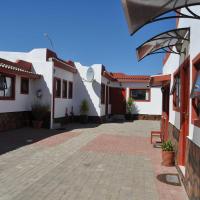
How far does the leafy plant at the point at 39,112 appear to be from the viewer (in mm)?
15711

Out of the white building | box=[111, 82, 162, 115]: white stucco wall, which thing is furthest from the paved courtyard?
box=[111, 82, 162, 115]: white stucco wall

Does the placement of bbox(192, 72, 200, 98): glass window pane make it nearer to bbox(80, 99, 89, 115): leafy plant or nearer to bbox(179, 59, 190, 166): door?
bbox(179, 59, 190, 166): door

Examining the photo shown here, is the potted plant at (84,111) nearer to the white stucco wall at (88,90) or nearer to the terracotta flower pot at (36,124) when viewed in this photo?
the white stucco wall at (88,90)

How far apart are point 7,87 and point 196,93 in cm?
1103

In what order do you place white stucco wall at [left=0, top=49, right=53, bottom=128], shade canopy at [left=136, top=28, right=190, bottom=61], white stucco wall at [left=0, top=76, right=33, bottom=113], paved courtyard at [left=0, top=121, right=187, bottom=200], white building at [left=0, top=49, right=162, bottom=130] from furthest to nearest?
1. white stucco wall at [left=0, top=49, right=53, bottom=128]
2. white building at [left=0, top=49, right=162, bottom=130]
3. white stucco wall at [left=0, top=76, right=33, bottom=113]
4. shade canopy at [left=136, top=28, right=190, bottom=61]
5. paved courtyard at [left=0, top=121, right=187, bottom=200]

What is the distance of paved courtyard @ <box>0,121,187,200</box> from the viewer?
5404 millimetres

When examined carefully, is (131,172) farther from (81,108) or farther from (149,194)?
(81,108)

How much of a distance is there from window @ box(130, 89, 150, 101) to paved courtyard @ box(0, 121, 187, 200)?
14574mm

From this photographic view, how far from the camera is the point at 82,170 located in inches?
282

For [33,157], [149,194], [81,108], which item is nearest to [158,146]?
[33,157]

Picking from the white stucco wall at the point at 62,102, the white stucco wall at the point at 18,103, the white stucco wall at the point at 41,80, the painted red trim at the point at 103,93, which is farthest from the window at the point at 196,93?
the painted red trim at the point at 103,93

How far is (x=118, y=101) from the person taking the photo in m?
26.1

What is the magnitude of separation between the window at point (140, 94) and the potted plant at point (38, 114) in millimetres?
11704

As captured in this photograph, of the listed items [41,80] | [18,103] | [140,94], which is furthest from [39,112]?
[140,94]
